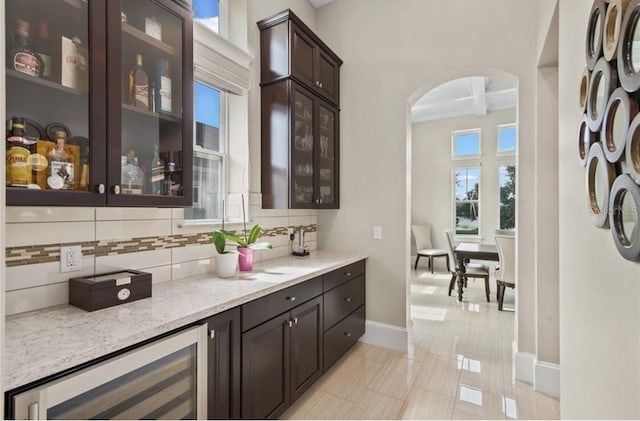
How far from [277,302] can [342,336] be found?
3.54ft

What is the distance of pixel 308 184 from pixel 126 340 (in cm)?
189

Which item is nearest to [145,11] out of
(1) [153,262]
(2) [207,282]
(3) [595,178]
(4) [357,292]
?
(1) [153,262]

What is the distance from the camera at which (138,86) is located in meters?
1.46

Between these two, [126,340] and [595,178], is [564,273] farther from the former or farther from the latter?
[126,340]

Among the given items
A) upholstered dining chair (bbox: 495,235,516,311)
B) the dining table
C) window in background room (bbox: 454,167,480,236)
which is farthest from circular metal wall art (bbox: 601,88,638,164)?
window in background room (bbox: 454,167,480,236)

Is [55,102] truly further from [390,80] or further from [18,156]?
[390,80]

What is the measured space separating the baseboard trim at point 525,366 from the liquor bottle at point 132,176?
9.63 feet

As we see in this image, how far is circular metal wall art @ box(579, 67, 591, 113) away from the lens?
42.3 inches

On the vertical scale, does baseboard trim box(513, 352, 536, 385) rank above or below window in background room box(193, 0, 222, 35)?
below

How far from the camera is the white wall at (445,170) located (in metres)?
6.27

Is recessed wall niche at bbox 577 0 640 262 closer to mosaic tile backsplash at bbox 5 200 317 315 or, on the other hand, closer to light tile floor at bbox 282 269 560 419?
light tile floor at bbox 282 269 560 419

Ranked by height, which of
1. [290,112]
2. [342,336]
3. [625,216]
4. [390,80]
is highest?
[390,80]

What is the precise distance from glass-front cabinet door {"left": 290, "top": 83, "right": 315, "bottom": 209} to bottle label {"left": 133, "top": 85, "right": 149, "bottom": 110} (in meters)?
1.17

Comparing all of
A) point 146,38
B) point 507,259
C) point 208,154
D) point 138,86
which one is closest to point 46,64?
point 138,86
